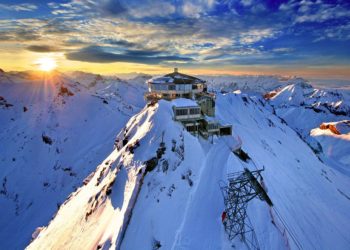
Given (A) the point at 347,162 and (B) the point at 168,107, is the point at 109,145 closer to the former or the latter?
(B) the point at 168,107

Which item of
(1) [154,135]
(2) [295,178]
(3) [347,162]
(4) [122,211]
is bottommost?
(3) [347,162]

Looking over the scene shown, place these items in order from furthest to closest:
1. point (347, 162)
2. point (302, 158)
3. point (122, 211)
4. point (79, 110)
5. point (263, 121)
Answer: point (347, 162)
point (263, 121)
point (79, 110)
point (302, 158)
point (122, 211)

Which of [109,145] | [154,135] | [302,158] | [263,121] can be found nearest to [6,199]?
[109,145]

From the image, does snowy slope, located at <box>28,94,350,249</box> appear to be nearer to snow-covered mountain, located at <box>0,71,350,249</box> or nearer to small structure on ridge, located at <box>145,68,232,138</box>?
snow-covered mountain, located at <box>0,71,350,249</box>

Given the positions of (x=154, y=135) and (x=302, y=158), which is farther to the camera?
(x=302, y=158)

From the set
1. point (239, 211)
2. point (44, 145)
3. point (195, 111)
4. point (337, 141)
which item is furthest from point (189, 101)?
point (337, 141)

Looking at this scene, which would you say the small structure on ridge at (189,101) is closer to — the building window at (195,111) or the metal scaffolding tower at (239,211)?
the building window at (195,111)

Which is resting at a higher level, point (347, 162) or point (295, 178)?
point (295, 178)

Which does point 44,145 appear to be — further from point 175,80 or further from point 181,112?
point 181,112
